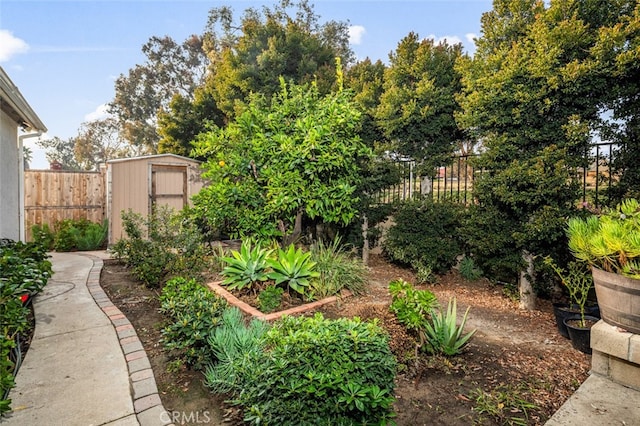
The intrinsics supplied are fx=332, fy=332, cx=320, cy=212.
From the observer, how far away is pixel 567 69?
3477 mm

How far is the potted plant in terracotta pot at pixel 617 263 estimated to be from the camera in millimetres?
2088

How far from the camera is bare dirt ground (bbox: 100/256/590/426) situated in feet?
6.16

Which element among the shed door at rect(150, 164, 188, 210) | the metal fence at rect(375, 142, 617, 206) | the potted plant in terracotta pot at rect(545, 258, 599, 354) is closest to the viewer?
the potted plant in terracotta pot at rect(545, 258, 599, 354)

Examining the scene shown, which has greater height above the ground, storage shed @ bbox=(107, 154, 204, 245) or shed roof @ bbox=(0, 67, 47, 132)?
shed roof @ bbox=(0, 67, 47, 132)

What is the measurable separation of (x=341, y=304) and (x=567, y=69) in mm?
3411

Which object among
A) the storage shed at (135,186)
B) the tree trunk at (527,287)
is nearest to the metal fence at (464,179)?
the tree trunk at (527,287)

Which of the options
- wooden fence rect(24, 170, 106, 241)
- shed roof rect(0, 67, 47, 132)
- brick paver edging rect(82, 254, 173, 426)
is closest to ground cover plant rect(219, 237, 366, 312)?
brick paver edging rect(82, 254, 173, 426)

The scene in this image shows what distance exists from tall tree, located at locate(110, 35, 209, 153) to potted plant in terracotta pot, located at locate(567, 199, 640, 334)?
842 inches

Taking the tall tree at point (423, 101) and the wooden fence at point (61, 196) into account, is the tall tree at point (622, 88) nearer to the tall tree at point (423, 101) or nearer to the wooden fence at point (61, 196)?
the tall tree at point (423, 101)

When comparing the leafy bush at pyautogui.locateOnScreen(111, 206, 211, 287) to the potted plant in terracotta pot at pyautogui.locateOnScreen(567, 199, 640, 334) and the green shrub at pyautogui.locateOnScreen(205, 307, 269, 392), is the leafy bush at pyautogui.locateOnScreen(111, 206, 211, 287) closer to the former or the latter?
Result: the green shrub at pyautogui.locateOnScreen(205, 307, 269, 392)

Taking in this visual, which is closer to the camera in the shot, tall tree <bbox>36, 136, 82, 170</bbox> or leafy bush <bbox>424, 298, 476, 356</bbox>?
leafy bush <bbox>424, 298, 476, 356</bbox>

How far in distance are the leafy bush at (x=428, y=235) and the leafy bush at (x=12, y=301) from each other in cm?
449

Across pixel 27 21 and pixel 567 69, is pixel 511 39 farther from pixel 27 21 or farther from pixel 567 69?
pixel 27 21

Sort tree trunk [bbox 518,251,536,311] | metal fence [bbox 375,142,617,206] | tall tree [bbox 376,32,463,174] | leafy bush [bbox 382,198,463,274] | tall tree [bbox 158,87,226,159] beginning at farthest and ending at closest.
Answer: tall tree [bbox 158,87,226,159] → tall tree [bbox 376,32,463,174] → leafy bush [bbox 382,198,463,274] → tree trunk [bbox 518,251,536,311] → metal fence [bbox 375,142,617,206]
